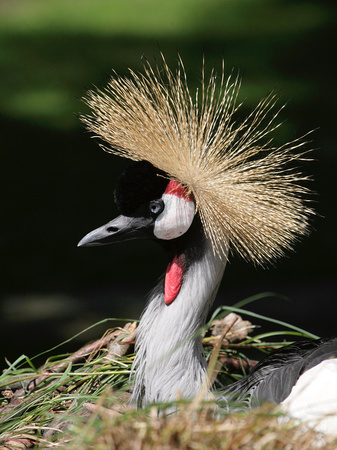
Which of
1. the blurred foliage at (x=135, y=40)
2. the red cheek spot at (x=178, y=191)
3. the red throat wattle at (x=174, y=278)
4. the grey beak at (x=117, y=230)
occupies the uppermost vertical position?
the blurred foliage at (x=135, y=40)

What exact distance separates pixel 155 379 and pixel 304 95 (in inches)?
38.3

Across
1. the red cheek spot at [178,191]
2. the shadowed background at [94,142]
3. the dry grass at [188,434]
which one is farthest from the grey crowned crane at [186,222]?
the shadowed background at [94,142]

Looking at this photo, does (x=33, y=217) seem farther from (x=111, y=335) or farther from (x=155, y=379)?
(x=155, y=379)

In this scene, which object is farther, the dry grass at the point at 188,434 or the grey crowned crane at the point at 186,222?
the grey crowned crane at the point at 186,222

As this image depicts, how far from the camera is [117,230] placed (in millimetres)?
1118

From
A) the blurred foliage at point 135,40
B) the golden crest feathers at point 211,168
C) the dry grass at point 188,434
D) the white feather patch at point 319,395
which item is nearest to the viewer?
the dry grass at point 188,434

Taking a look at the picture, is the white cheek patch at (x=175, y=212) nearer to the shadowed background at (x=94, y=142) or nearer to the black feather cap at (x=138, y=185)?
the black feather cap at (x=138, y=185)

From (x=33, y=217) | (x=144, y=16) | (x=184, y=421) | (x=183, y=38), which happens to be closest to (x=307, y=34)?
(x=183, y=38)

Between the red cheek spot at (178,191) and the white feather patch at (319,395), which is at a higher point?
the red cheek spot at (178,191)

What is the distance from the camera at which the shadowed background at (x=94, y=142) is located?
1705 millimetres

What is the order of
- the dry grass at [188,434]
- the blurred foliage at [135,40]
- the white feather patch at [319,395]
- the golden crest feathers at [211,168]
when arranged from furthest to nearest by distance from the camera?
the blurred foliage at [135,40], the golden crest feathers at [211,168], the white feather patch at [319,395], the dry grass at [188,434]

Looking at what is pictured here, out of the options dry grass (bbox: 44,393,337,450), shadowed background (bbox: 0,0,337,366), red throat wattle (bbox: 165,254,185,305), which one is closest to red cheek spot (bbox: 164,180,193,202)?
red throat wattle (bbox: 165,254,185,305)

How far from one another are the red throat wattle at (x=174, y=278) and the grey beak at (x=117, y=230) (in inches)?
3.2

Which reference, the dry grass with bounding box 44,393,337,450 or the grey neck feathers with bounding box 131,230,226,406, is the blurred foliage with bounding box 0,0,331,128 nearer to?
the grey neck feathers with bounding box 131,230,226,406
